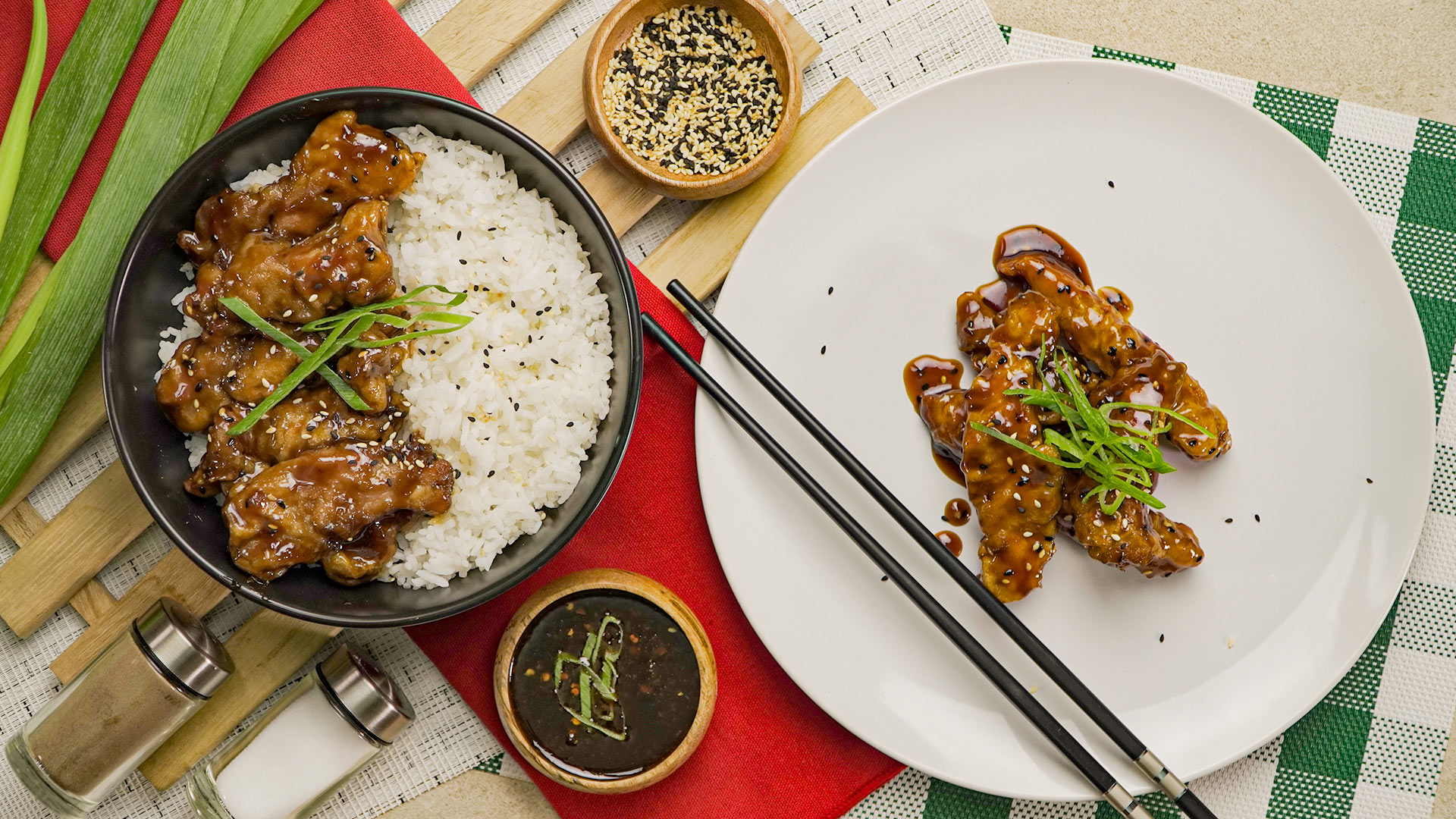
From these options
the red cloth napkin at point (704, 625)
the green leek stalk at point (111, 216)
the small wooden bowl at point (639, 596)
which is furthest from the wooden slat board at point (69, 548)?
the small wooden bowl at point (639, 596)

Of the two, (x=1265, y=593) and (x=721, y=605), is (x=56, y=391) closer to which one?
(x=721, y=605)

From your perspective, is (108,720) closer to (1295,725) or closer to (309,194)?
(309,194)

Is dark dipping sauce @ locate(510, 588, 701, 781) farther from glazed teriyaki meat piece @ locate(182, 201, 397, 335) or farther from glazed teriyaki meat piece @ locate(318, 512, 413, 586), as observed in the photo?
glazed teriyaki meat piece @ locate(182, 201, 397, 335)

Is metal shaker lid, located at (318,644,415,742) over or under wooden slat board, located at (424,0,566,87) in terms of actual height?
under

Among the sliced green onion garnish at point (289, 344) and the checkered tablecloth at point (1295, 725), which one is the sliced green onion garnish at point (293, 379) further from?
the checkered tablecloth at point (1295, 725)

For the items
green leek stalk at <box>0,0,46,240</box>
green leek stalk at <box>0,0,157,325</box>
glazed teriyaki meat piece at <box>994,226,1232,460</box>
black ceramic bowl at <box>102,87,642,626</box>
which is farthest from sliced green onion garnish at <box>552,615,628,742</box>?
green leek stalk at <box>0,0,46,240</box>

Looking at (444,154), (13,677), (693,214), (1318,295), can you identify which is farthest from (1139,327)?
(13,677)
